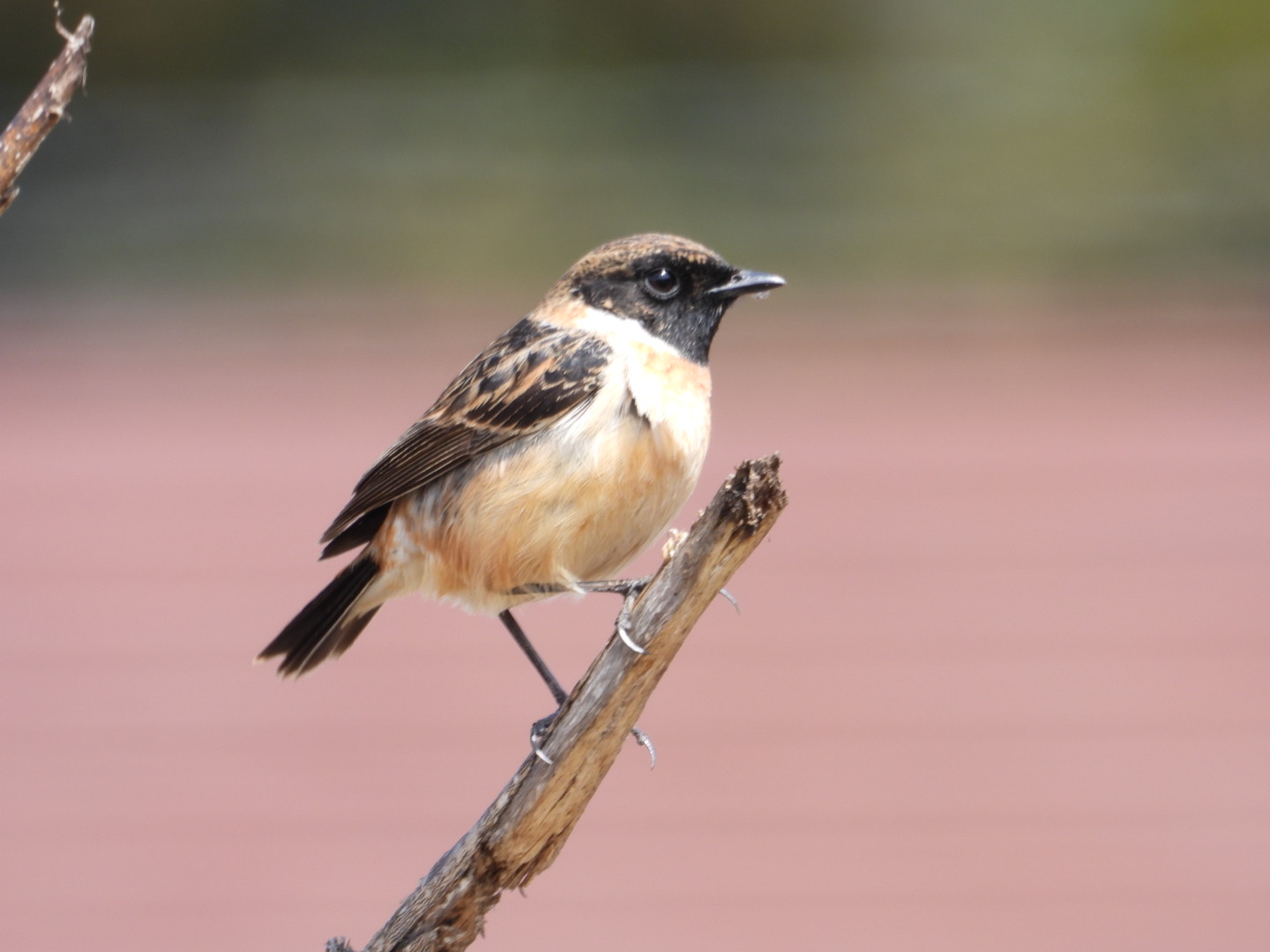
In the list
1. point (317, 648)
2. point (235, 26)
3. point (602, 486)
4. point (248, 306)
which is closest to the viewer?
point (602, 486)

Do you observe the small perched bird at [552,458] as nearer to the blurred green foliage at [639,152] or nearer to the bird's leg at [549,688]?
the bird's leg at [549,688]

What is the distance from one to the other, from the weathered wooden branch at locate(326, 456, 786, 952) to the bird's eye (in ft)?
4.00

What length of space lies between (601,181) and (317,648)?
282 inches

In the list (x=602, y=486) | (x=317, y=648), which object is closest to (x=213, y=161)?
(x=317, y=648)

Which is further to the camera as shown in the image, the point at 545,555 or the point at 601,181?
the point at 601,181

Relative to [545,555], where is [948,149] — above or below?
above

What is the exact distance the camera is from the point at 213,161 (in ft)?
35.4

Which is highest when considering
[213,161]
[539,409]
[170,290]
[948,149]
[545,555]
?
[948,149]

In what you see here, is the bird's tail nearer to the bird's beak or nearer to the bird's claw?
the bird's claw

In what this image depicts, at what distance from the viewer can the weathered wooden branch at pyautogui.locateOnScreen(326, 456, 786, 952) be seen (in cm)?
312

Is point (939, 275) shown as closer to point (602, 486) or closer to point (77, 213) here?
point (77, 213)

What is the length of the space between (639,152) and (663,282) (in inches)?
269

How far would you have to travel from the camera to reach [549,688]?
438 centimetres

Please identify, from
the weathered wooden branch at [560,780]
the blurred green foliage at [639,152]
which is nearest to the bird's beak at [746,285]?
the weathered wooden branch at [560,780]
